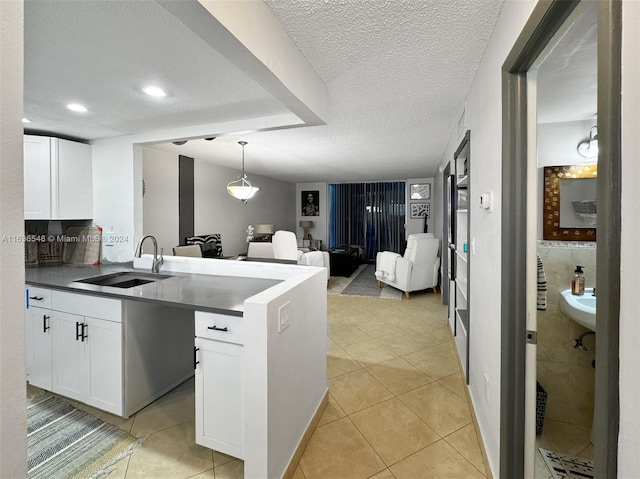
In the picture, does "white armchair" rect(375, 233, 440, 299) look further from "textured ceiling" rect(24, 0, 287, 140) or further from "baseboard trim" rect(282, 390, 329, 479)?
"textured ceiling" rect(24, 0, 287, 140)

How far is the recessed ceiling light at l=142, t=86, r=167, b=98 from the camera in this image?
81.8 inches

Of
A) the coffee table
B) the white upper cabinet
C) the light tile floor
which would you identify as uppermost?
the white upper cabinet

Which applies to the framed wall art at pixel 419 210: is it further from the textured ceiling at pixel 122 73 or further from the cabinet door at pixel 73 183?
the cabinet door at pixel 73 183

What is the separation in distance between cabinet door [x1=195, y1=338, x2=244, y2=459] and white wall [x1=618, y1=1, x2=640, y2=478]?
4.42ft

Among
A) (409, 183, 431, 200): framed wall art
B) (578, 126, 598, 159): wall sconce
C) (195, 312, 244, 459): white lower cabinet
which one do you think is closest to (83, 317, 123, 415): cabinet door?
(195, 312, 244, 459): white lower cabinet

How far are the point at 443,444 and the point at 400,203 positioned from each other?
7278mm

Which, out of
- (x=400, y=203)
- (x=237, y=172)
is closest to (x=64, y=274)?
(x=237, y=172)

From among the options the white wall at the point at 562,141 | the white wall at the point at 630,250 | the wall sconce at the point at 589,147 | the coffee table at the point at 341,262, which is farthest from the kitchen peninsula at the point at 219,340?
the coffee table at the point at 341,262

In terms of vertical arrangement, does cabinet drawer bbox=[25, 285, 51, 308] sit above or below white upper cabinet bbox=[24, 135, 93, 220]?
below

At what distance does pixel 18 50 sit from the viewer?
505 mm

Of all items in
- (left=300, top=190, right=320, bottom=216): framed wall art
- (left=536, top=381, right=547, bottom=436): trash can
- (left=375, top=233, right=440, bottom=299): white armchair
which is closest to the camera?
(left=536, top=381, right=547, bottom=436): trash can

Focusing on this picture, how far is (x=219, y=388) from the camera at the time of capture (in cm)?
153

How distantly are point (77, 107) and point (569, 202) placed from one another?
3.78 meters

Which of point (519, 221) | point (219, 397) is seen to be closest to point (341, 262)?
point (219, 397)
